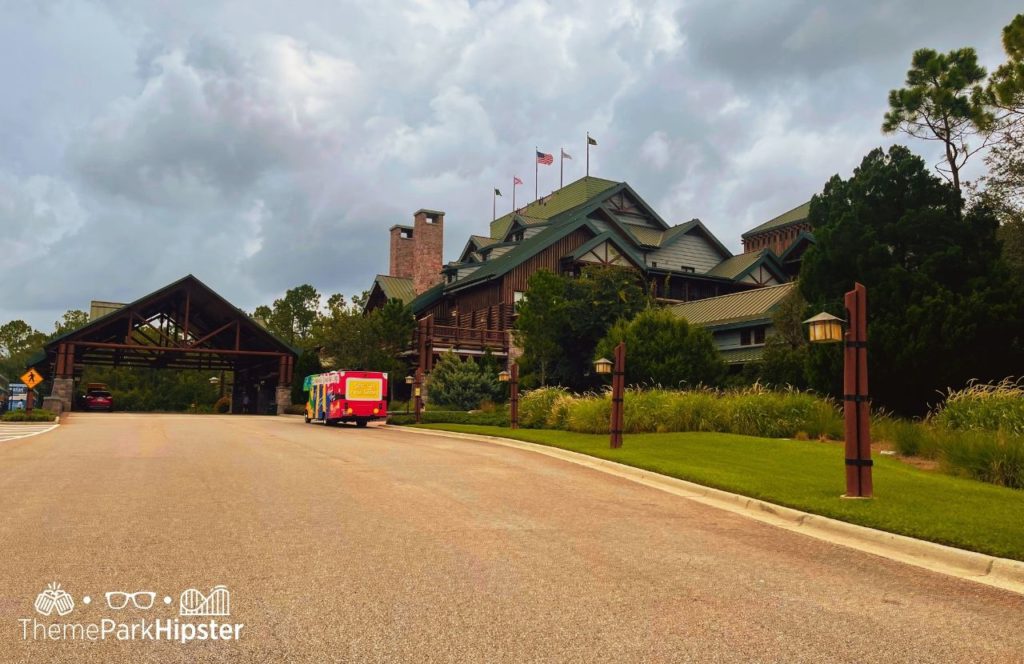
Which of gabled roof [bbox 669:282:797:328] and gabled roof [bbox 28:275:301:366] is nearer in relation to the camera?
gabled roof [bbox 669:282:797:328]

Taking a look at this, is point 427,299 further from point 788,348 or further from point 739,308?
point 788,348

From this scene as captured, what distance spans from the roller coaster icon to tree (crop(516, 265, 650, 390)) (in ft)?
95.5

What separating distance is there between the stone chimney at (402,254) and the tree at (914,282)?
121ft

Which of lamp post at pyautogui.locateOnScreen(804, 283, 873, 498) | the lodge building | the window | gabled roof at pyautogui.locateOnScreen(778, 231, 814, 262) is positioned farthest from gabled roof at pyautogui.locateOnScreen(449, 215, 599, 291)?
lamp post at pyautogui.locateOnScreen(804, 283, 873, 498)

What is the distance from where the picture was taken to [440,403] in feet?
131

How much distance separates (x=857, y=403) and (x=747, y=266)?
42.4 m

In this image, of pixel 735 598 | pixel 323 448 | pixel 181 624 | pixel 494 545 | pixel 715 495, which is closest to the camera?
pixel 181 624

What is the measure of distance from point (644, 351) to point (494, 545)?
23.2m

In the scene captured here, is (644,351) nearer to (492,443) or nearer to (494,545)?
(492,443)

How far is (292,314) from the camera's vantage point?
83.5 m

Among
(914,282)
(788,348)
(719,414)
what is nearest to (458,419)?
(719,414)

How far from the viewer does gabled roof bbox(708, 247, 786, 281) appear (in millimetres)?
51500

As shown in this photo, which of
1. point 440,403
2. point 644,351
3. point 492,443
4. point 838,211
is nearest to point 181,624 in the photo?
point 492,443

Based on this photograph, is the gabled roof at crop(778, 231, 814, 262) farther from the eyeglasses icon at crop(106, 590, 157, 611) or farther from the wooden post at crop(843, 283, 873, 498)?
the eyeglasses icon at crop(106, 590, 157, 611)
